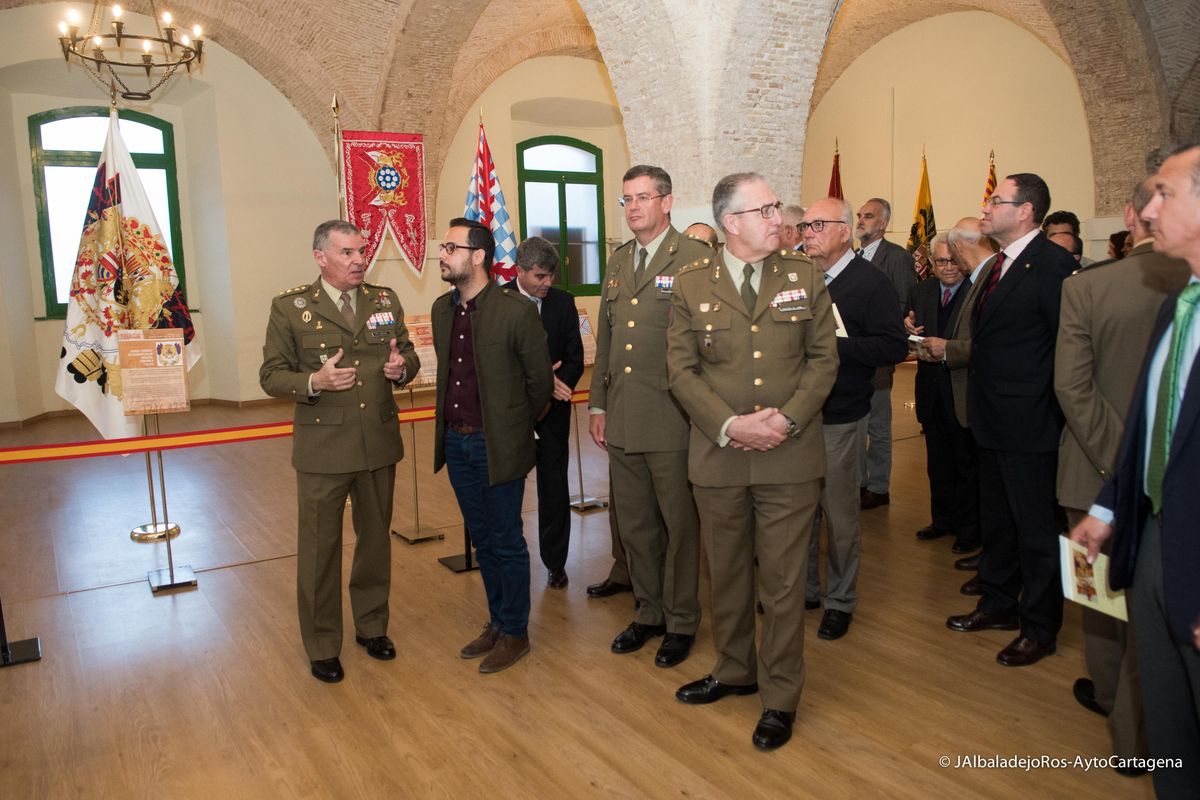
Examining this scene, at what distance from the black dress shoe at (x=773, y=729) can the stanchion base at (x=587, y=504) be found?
3000 millimetres

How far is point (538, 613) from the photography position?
4.09 metres

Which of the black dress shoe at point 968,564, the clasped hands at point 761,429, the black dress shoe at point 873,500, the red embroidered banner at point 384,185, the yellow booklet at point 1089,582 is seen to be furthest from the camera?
the red embroidered banner at point 384,185

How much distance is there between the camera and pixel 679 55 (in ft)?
18.4

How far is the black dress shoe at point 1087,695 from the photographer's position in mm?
3035

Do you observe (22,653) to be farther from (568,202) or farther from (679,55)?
(568,202)

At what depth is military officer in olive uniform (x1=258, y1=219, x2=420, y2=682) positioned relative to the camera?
3.40 meters

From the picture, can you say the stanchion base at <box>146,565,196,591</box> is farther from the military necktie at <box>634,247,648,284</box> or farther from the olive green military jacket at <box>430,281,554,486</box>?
the military necktie at <box>634,247,648,284</box>

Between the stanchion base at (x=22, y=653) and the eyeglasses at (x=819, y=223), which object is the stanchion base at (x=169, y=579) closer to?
the stanchion base at (x=22, y=653)

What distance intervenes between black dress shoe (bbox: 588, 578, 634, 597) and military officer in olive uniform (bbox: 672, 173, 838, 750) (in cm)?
141

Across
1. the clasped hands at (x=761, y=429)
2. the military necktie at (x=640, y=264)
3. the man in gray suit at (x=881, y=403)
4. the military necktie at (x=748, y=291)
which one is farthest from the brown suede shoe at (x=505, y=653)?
the man in gray suit at (x=881, y=403)

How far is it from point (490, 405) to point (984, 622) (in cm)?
226

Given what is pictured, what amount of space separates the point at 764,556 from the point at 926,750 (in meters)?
0.78

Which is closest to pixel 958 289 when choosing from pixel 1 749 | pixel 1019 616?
pixel 1019 616

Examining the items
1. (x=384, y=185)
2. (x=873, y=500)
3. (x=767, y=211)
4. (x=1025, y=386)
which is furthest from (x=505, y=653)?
(x=384, y=185)
